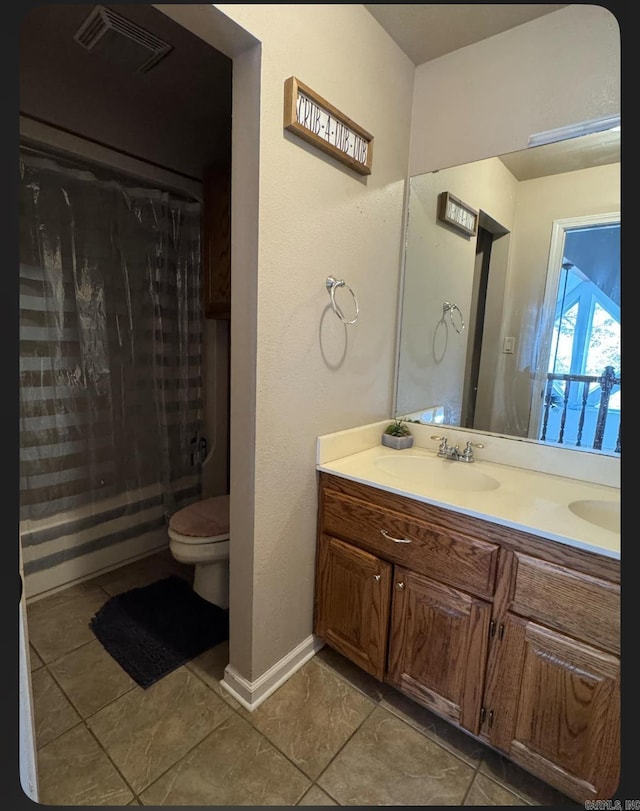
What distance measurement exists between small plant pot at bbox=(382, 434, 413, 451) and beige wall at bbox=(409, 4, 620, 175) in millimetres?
1176

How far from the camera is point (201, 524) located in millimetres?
1872

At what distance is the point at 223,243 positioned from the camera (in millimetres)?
2150

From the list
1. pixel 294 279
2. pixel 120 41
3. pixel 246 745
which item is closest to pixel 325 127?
pixel 294 279

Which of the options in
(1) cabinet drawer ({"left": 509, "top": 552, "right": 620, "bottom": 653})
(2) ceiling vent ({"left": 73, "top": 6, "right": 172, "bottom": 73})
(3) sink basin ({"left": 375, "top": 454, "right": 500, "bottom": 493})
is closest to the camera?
(1) cabinet drawer ({"left": 509, "top": 552, "right": 620, "bottom": 653})

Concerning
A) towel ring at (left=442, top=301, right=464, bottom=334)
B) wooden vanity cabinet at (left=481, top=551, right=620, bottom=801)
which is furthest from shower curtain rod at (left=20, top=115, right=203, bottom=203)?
wooden vanity cabinet at (left=481, top=551, right=620, bottom=801)

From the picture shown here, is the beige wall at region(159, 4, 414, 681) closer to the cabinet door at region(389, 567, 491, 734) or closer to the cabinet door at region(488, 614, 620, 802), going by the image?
the cabinet door at region(389, 567, 491, 734)

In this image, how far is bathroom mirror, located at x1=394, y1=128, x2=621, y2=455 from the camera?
54.9 inches

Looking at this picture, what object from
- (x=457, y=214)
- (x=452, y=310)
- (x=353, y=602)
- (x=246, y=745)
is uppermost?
(x=457, y=214)

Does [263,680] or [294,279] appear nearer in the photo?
[294,279]

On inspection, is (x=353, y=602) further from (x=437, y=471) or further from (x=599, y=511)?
(x=599, y=511)

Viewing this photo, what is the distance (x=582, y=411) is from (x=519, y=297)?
493 mm

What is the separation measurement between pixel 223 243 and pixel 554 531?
6.51ft

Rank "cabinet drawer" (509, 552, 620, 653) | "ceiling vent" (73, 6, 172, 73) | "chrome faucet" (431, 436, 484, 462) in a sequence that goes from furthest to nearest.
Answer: "chrome faucet" (431, 436, 484, 462) → "ceiling vent" (73, 6, 172, 73) → "cabinet drawer" (509, 552, 620, 653)

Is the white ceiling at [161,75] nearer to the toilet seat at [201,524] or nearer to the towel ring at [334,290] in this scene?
the towel ring at [334,290]
